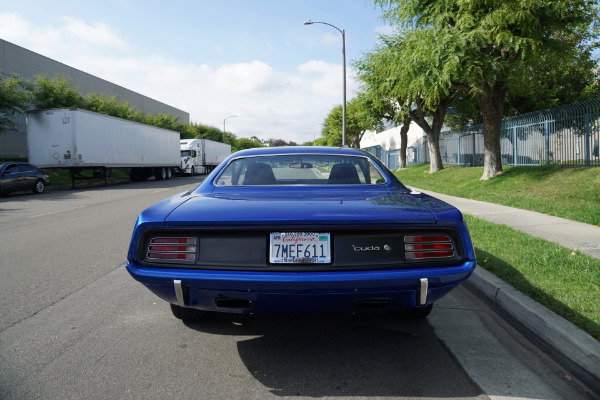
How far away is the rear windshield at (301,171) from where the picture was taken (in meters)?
3.86

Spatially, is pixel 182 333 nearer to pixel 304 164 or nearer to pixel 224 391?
pixel 224 391

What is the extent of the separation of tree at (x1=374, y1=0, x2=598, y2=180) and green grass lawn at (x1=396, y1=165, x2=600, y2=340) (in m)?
3.38

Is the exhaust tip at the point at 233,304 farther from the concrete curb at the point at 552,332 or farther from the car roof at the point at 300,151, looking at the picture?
the concrete curb at the point at 552,332

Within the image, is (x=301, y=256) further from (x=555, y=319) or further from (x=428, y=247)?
(x=555, y=319)

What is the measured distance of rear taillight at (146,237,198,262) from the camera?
271cm

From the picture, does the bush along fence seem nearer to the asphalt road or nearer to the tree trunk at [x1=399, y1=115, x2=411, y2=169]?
the tree trunk at [x1=399, y1=115, x2=411, y2=169]

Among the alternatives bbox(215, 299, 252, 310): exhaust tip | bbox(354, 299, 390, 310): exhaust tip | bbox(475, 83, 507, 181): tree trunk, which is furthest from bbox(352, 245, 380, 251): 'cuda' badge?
bbox(475, 83, 507, 181): tree trunk

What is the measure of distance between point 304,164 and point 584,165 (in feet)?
42.4

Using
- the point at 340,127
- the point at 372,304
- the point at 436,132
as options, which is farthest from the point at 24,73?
the point at 372,304

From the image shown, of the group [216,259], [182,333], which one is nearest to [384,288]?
[216,259]

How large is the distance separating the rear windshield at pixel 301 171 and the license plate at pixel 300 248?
123 cm

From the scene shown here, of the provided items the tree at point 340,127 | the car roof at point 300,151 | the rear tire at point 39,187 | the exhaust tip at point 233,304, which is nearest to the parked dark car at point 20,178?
the rear tire at point 39,187

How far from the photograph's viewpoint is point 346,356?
9.85ft

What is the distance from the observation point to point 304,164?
14.1 feet
